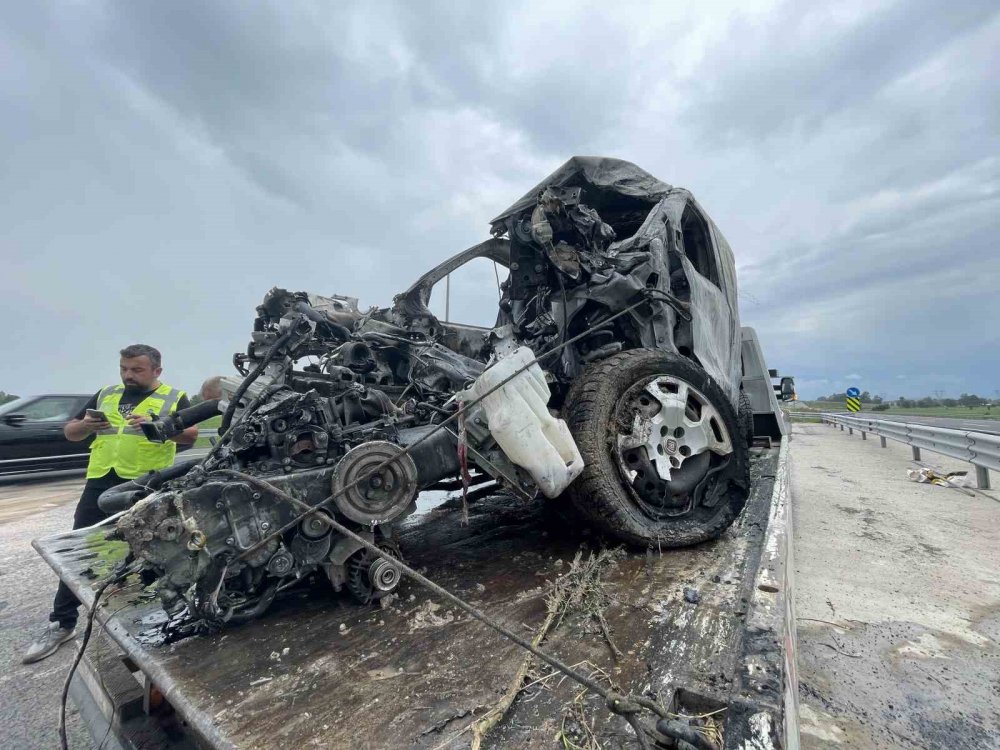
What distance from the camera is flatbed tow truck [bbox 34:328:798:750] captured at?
1169 millimetres

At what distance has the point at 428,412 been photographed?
7.85 ft

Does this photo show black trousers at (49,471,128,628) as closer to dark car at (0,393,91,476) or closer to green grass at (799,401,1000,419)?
dark car at (0,393,91,476)

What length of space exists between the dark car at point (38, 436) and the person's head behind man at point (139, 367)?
711cm

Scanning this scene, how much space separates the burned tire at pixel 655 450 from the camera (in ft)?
7.85

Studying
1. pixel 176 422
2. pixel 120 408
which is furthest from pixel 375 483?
pixel 120 408

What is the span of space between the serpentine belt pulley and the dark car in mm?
9232

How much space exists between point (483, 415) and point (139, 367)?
2440mm

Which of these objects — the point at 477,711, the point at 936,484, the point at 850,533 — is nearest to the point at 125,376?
the point at 477,711

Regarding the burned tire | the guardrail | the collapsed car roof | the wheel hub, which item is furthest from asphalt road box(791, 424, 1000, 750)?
the collapsed car roof

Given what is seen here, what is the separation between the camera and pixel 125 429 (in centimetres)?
312

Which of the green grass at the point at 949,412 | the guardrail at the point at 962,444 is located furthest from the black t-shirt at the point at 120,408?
the green grass at the point at 949,412

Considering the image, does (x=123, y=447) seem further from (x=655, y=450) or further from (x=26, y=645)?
(x=655, y=450)

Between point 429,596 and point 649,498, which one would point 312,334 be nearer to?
point 429,596

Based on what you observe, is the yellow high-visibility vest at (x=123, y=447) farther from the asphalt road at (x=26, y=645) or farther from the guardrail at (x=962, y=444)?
the guardrail at (x=962, y=444)
